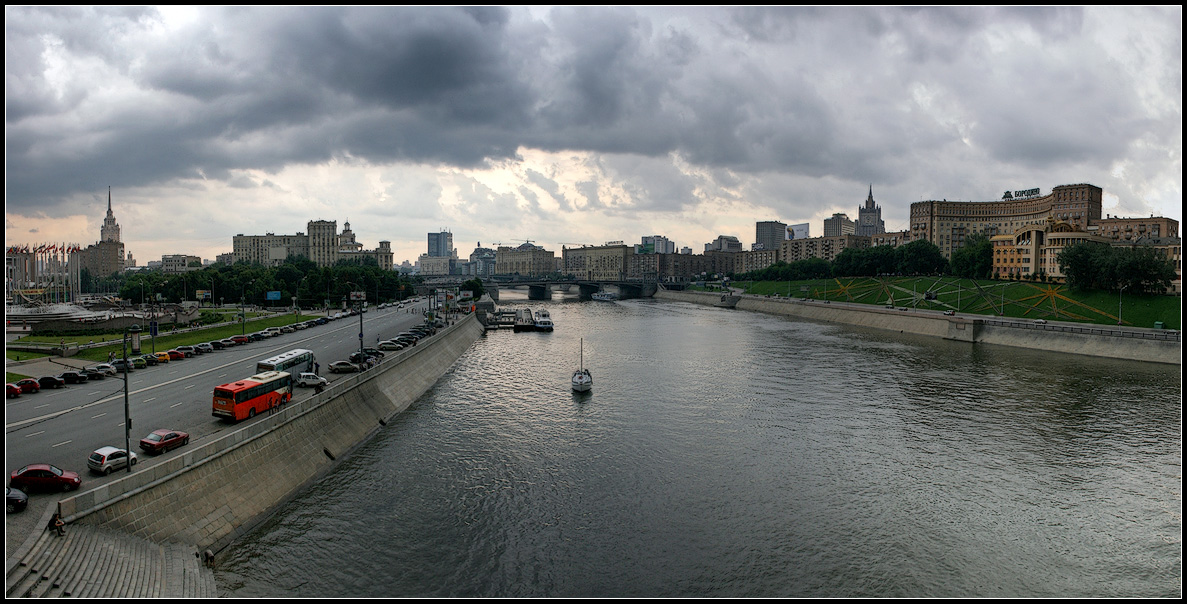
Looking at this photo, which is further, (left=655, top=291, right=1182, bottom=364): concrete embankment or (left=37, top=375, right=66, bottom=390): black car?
(left=655, top=291, right=1182, bottom=364): concrete embankment

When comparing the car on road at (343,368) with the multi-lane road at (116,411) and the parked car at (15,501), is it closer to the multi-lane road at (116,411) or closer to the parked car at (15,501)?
the multi-lane road at (116,411)

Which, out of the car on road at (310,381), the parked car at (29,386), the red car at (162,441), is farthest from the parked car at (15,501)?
the parked car at (29,386)

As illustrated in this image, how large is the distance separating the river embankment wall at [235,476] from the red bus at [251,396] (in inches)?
70.1

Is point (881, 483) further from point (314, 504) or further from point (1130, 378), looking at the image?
point (1130, 378)

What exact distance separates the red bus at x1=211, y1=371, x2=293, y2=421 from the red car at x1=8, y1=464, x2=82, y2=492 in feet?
27.5

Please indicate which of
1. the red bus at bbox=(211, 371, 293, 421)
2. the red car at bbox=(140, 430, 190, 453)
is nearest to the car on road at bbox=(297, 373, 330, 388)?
the red bus at bbox=(211, 371, 293, 421)

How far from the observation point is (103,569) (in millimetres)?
Answer: 17469

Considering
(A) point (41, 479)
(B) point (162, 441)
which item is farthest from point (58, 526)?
(B) point (162, 441)

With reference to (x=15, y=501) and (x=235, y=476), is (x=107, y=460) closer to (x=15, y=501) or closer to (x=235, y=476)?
(x=15, y=501)

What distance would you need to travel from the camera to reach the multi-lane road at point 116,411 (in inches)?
937

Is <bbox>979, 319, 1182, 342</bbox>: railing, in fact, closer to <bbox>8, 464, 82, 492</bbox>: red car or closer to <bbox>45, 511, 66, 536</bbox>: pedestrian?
<bbox>45, 511, 66, 536</bbox>: pedestrian

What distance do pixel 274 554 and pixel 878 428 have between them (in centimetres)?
3415

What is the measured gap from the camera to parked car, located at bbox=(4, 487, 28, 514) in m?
18.0

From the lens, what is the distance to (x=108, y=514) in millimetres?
19125
